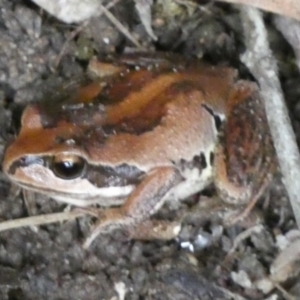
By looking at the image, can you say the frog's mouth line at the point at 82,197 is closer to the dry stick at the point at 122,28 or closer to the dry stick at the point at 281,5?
the dry stick at the point at 122,28

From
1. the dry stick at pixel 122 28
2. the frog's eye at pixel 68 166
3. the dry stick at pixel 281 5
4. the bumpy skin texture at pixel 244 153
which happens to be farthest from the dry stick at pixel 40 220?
the dry stick at pixel 281 5

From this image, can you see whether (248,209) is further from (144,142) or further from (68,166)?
(68,166)

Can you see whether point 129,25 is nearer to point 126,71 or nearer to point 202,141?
point 126,71

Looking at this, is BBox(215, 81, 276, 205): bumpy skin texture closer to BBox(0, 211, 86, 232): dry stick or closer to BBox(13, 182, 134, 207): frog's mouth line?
BBox(13, 182, 134, 207): frog's mouth line

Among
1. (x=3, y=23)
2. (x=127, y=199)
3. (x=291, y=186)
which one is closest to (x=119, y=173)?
(x=127, y=199)

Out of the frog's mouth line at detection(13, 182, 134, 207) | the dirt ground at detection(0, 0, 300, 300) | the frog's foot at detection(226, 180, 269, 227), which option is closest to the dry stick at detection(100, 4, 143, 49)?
the dirt ground at detection(0, 0, 300, 300)
